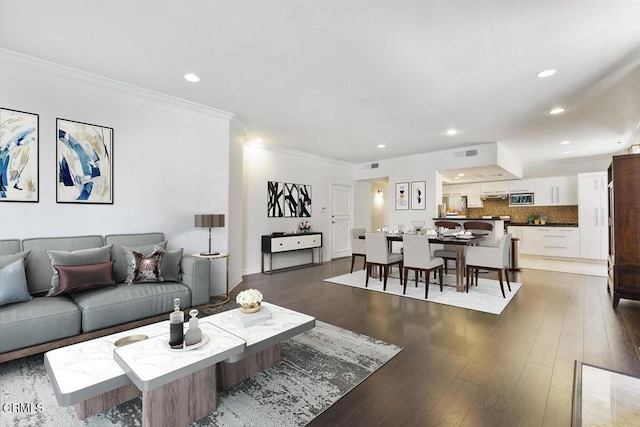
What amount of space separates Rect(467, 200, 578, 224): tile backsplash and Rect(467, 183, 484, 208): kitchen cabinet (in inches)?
7.4

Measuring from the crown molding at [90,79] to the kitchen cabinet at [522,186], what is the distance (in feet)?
26.8

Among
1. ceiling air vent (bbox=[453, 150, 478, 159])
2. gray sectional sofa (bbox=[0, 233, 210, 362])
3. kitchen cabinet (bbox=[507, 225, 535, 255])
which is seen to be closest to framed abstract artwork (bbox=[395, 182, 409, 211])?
ceiling air vent (bbox=[453, 150, 478, 159])

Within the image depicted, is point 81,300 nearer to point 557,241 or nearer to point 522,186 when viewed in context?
point 557,241

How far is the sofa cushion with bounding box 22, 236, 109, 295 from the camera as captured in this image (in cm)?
261

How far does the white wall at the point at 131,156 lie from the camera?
2.84 m

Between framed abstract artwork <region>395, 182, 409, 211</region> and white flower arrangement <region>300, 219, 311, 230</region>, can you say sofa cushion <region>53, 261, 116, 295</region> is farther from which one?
framed abstract artwork <region>395, 182, 409, 211</region>

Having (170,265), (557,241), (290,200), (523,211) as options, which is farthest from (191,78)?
(523,211)

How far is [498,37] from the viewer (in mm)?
2404

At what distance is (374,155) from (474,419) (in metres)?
6.02

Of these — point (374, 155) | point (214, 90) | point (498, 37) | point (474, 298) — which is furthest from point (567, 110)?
point (214, 90)

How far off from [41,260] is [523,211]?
1033cm

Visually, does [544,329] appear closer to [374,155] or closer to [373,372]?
[373,372]

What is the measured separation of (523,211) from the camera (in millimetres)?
8500

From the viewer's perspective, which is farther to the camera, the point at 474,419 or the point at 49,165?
the point at 49,165
